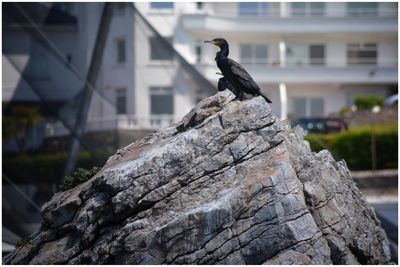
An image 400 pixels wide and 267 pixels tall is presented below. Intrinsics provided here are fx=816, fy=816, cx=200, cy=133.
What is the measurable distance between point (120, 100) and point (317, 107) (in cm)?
1592

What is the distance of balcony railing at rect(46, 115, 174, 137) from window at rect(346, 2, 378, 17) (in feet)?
49.0

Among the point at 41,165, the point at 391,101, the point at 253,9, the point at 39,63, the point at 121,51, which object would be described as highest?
the point at 253,9

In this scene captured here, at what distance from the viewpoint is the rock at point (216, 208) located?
41.0 ft

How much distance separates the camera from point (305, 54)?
40.8 m

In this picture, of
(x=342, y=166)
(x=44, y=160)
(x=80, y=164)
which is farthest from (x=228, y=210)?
(x=44, y=160)

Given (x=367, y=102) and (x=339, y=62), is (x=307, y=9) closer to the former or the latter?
(x=339, y=62)

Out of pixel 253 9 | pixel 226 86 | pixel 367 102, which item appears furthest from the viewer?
pixel 367 102

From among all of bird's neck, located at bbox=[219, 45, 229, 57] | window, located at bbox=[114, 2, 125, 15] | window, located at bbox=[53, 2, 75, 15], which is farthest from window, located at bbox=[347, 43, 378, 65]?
bird's neck, located at bbox=[219, 45, 229, 57]

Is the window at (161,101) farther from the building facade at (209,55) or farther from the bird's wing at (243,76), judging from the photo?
the bird's wing at (243,76)

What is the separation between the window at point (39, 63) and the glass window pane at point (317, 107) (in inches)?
714

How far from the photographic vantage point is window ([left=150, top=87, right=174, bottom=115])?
1053 inches

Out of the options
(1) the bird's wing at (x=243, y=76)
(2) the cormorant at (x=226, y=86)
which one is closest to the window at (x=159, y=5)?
(2) the cormorant at (x=226, y=86)

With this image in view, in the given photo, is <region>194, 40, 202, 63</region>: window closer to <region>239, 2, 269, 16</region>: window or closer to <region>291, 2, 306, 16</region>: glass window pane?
<region>239, 2, 269, 16</region>: window

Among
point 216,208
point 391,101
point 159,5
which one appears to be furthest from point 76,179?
point 391,101
